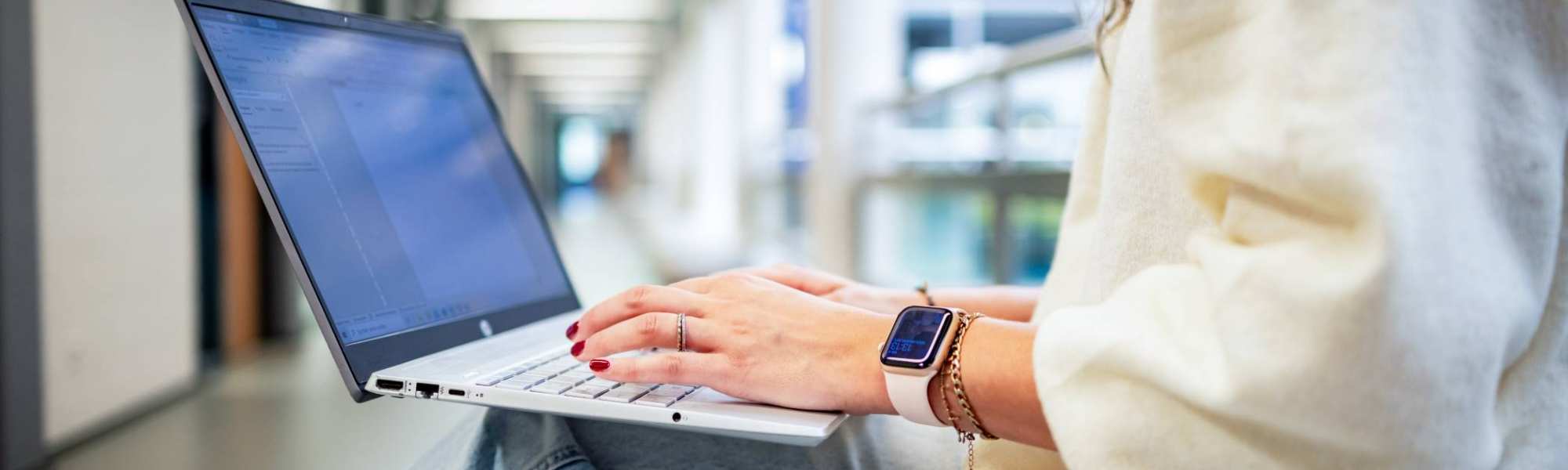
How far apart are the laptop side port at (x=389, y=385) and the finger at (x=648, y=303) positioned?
0.14 m

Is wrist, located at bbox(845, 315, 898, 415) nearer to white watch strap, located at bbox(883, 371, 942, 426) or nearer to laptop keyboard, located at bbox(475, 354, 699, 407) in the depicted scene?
white watch strap, located at bbox(883, 371, 942, 426)

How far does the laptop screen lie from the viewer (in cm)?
75

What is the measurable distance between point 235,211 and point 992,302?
10.2 ft

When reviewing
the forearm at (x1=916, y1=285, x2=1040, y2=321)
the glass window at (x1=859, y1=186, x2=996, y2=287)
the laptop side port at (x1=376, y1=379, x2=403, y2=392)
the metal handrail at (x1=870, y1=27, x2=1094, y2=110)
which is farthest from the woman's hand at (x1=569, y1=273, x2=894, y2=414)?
the glass window at (x1=859, y1=186, x2=996, y2=287)

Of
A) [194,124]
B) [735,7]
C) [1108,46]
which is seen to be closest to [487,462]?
[1108,46]

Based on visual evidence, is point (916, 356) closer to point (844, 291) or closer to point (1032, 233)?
point (844, 291)

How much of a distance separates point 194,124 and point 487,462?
8.72 feet

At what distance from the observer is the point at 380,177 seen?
2.79 ft

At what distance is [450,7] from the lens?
876cm

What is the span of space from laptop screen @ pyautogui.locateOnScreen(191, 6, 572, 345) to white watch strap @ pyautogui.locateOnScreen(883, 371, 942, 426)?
384 mm

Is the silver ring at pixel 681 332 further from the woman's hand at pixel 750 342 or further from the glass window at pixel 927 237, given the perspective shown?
the glass window at pixel 927 237

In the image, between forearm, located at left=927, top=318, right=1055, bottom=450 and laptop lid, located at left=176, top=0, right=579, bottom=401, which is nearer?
forearm, located at left=927, top=318, right=1055, bottom=450

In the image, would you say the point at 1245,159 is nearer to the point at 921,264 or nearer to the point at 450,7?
the point at 921,264

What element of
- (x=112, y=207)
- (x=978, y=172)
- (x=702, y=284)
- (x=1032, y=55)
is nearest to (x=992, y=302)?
(x=702, y=284)
